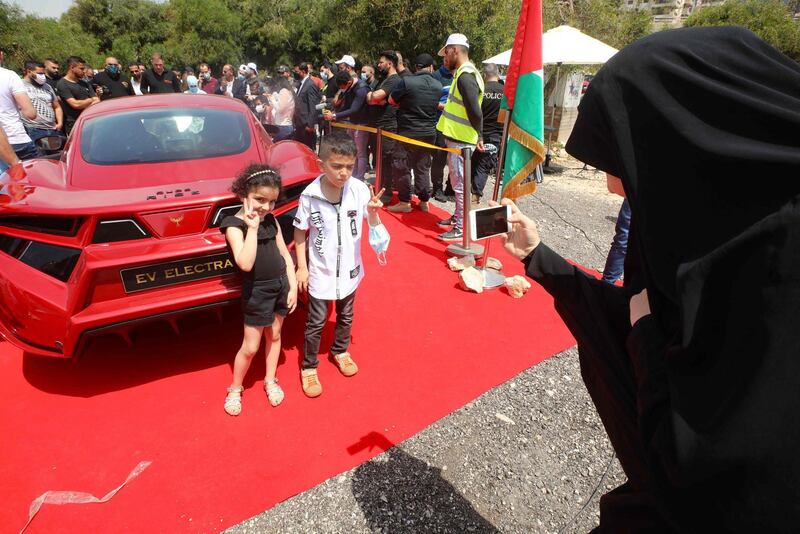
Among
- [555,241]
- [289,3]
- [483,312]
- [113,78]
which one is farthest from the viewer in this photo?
[289,3]

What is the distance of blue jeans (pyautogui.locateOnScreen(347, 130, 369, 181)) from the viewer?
7.16 m

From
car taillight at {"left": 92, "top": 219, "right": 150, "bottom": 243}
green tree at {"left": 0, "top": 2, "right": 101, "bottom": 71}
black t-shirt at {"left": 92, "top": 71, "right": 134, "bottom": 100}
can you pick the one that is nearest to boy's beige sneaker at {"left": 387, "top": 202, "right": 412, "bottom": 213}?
car taillight at {"left": 92, "top": 219, "right": 150, "bottom": 243}

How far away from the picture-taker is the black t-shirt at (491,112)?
6.09 metres

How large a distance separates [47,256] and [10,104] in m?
4.13

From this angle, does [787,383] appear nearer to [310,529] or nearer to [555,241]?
[310,529]

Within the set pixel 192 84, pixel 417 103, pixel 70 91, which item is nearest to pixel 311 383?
pixel 417 103

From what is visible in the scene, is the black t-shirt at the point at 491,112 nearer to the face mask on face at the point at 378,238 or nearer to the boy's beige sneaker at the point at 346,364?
the face mask on face at the point at 378,238

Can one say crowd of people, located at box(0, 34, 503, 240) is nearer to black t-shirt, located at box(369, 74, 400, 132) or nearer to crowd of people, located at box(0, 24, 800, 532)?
black t-shirt, located at box(369, 74, 400, 132)

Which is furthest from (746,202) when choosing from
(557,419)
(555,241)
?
(555,241)

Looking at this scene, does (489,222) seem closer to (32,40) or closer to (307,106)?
(307,106)

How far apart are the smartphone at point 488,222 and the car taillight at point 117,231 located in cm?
179

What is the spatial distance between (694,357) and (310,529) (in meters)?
1.87

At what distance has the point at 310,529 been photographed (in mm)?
1977

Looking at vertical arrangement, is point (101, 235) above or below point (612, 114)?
below
